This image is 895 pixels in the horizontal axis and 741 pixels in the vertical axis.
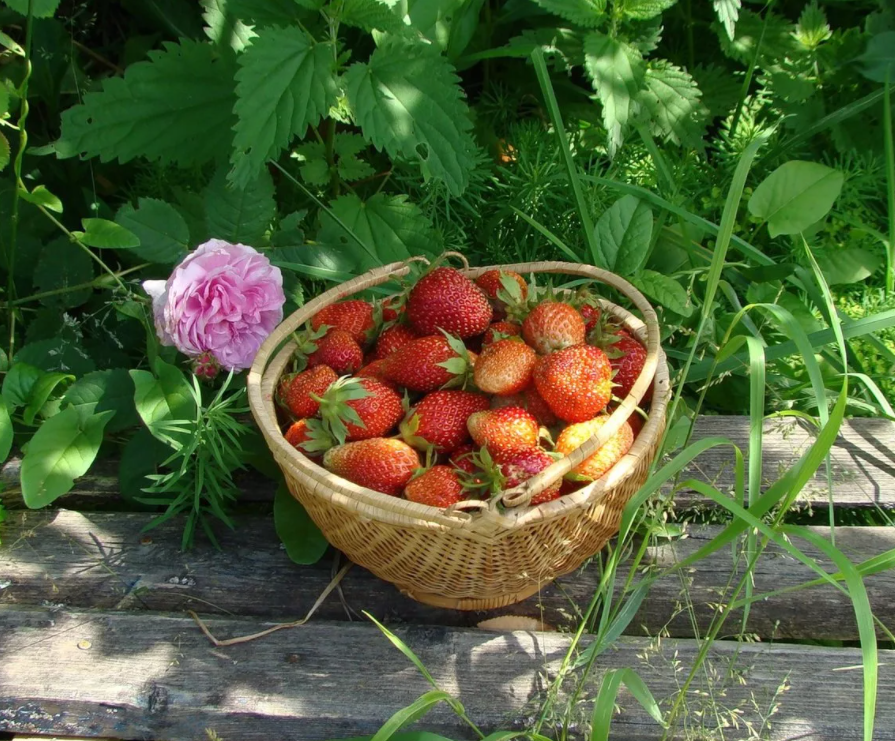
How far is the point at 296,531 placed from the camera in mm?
1366

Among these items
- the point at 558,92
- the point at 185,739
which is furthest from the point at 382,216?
the point at 185,739

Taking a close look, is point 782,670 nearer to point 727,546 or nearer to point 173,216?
point 727,546

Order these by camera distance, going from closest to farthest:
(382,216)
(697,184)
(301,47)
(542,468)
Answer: (542,468) < (301,47) < (382,216) < (697,184)

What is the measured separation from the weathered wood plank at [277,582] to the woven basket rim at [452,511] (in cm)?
24

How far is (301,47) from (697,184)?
3.09 ft

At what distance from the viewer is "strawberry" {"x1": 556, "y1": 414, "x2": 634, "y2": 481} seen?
45.5 inches

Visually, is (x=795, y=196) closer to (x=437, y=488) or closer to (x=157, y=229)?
(x=437, y=488)

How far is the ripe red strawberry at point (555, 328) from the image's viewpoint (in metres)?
1.28

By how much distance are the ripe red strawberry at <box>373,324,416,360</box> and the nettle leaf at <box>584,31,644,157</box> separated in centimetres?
61

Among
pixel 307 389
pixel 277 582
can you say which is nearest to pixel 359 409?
pixel 307 389

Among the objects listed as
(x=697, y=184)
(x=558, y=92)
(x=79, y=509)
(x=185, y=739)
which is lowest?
(x=185, y=739)

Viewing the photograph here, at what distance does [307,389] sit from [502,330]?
0.31 metres

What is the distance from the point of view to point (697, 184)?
1978mm

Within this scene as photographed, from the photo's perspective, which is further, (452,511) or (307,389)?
(307,389)
